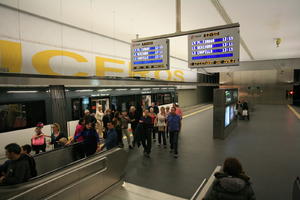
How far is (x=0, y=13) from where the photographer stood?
469 centimetres

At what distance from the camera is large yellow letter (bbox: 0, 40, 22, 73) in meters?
4.87

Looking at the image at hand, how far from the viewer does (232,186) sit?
81.7 inches

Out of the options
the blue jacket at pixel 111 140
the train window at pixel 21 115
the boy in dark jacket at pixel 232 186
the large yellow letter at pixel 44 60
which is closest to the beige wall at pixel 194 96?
the large yellow letter at pixel 44 60

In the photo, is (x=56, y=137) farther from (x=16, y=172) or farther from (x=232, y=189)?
(x=232, y=189)

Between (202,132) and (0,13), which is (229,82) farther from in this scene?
(0,13)

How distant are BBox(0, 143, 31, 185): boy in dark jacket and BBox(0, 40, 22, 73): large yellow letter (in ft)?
10.2

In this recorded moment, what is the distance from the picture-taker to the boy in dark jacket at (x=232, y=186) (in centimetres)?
206

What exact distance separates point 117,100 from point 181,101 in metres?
13.1

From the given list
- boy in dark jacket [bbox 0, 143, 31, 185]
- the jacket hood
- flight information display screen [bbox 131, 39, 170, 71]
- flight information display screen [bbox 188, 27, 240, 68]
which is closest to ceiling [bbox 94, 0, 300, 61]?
flight information display screen [bbox 131, 39, 170, 71]

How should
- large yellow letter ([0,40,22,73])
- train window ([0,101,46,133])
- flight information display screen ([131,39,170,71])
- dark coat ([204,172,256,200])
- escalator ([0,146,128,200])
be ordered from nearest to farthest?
dark coat ([204,172,256,200]) → escalator ([0,146,128,200]) → large yellow letter ([0,40,22,73]) → flight information display screen ([131,39,170,71]) → train window ([0,101,46,133])

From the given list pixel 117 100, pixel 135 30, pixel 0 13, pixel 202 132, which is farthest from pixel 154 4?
pixel 202 132

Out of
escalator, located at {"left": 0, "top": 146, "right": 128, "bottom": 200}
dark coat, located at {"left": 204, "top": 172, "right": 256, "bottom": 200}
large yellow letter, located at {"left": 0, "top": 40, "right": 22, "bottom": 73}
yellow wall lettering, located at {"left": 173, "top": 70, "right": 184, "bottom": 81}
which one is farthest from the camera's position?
yellow wall lettering, located at {"left": 173, "top": 70, "right": 184, "bottom": 81}

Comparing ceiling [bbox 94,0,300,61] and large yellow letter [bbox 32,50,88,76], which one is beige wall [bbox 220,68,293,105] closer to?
ceiling [bbox 94,0,300,61]

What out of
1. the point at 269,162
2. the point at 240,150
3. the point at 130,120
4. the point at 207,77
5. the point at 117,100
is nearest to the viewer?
the point at 269,162
